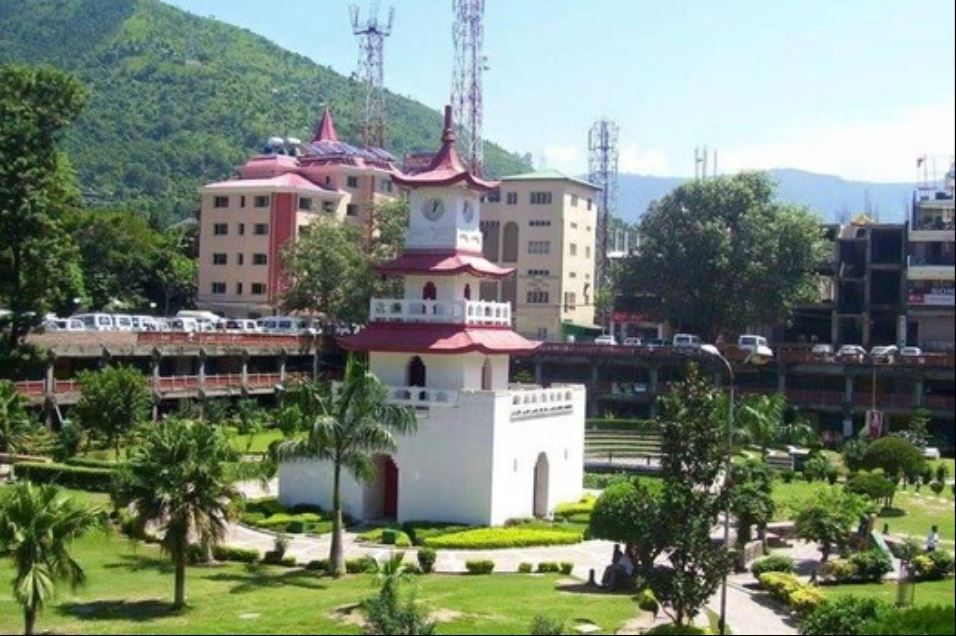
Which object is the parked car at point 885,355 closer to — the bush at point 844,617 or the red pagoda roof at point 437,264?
the red pagoda roof at point 437,264

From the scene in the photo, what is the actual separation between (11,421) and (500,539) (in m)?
20.5

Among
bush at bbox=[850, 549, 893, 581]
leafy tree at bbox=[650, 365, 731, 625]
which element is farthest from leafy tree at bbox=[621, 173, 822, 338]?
leafy tree at bbox=[650, 365, 731, 625]

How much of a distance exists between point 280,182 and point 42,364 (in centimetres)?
3388

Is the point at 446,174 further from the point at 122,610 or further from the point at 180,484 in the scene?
the point at 122,610

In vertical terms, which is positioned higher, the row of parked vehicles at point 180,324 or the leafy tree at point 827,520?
the row of parked vehicles at point 180,324

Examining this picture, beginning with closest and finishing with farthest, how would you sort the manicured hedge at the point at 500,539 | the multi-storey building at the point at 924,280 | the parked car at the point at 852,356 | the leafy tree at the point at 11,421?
the manicured hedge at the point at 500,539 < the leafy tree at the point at 11,421 < the multi-storey building at the point at 924,280 < the parked car at the point at 852,356

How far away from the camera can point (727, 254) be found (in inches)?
2955

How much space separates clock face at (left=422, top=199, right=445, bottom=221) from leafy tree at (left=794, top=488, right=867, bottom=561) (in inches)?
655

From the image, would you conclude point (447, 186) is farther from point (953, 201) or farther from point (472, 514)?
point (953, 201)

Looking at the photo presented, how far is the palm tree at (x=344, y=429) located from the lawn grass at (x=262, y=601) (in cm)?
253

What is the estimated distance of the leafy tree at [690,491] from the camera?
2483 cm

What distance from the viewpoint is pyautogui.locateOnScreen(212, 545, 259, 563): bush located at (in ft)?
113

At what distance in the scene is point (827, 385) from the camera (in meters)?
71.3

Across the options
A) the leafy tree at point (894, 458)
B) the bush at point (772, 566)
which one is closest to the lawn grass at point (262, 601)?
the bush at point (772, 566)
